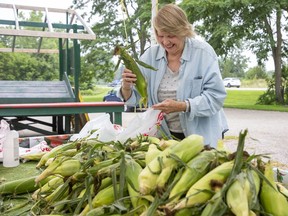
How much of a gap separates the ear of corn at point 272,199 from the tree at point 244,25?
49.1 feet

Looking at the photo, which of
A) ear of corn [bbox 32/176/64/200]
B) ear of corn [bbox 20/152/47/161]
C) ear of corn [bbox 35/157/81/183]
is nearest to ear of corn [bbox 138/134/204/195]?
ear of corn [bbox 35/157/81/183]

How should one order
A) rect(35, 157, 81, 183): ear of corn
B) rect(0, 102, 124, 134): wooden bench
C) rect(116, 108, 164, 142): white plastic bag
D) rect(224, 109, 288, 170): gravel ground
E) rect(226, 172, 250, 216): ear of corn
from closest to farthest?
rect(226, 172, 250, 216): ear of corn → rect(35, 157, 81, 183): ear of corn → rect(116, 108, 164, 142): white plastic bag → rect(0, 102, 124, 134): wooden bench → rect(224, 109, 288, 170): gravel ground

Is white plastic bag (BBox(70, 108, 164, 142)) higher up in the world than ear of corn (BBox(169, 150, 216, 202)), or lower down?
lower down

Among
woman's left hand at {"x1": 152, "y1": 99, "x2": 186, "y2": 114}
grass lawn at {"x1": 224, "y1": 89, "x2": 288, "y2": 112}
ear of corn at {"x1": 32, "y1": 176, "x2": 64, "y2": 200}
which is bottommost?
grass lawn at {"x1": 224, "y1": 89, "x2": 288, "y2": 112}

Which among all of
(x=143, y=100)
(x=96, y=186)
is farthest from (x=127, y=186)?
Result: (x=143, y=100)

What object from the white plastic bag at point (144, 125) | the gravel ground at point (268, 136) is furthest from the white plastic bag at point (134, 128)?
the gravel ground at point (268, 136)

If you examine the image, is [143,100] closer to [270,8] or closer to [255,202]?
[255,202]

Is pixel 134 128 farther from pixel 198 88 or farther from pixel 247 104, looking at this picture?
pixel 247 104

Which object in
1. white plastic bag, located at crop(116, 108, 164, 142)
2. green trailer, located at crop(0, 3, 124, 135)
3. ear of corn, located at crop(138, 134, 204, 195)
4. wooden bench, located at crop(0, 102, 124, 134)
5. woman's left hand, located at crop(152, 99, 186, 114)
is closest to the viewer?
ear of corn, located at crop(138, 134, 204, 195)

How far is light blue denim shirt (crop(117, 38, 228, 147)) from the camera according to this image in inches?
91.2

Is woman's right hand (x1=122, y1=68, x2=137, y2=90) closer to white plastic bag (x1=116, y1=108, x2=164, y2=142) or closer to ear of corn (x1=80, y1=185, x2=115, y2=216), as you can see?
white plastic bag (x1=116, y1=108, x2=164, y2=142)

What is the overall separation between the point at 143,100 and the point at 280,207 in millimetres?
1579

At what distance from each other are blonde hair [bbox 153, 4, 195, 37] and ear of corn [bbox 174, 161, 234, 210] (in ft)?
4.85

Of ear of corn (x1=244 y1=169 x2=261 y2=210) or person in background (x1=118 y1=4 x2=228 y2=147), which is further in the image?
person in background (x1=118 y1=4 x2=228 y2=147)
